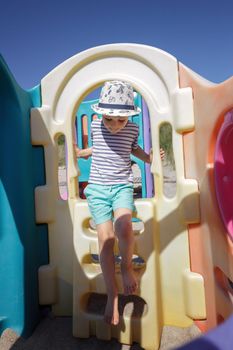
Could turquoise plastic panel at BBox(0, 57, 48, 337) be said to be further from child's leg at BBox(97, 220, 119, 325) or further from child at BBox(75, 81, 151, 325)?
child's leg at BBox(97, 220, 119, 325)

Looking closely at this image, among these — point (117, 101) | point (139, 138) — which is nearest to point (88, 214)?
point (117, 101)

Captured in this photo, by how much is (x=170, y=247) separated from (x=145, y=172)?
1.95 meters

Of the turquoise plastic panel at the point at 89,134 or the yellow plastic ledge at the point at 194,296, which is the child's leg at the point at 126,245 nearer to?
the yellow plastic ledge at the point at 194,296

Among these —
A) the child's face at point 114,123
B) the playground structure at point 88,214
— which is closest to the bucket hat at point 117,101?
the child's face at point 114,123

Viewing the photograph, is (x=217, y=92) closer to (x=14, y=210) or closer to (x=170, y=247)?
(x=170, y=247)

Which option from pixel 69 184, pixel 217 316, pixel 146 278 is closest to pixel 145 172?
pixel 69 184

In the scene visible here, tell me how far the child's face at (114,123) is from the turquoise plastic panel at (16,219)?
0.61 m

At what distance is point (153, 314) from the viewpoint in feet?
7.14

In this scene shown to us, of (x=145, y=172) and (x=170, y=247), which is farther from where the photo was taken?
→ (x=145, y=172)

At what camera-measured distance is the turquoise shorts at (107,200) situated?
2.19m

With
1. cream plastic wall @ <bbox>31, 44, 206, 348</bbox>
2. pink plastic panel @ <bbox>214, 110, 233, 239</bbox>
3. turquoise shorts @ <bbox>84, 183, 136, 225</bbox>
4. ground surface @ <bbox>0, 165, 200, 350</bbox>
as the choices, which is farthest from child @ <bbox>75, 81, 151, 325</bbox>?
pink plastic panel @ <bbox>214, 110, 233, 239</bbox>

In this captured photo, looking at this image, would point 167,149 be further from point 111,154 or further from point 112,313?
point 112,313

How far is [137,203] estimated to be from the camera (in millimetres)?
2297

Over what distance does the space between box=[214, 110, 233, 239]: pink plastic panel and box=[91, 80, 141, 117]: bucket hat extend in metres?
0.63
